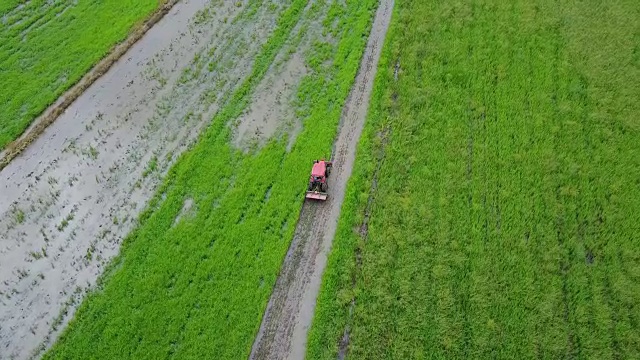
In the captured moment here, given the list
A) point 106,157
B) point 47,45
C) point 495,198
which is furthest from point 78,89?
point 495,198

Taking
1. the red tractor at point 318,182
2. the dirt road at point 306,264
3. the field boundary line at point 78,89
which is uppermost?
the field boundary line at point 78,89

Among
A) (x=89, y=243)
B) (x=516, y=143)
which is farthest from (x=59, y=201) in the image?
(x=516, y=143)

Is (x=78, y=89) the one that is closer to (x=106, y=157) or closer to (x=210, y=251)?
(x=106, y=157)

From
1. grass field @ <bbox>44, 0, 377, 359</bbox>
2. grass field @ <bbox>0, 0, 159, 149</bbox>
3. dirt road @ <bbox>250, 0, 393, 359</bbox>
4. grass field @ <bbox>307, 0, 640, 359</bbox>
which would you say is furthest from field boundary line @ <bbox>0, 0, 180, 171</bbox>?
grass field @ <bbox>307, 0, 640, 359</bbox>

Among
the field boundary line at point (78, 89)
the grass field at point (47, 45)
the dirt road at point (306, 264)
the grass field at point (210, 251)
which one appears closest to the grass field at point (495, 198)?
the dirt road at point (306, 264)

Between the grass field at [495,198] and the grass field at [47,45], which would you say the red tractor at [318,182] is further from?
the grass field at [47,45]

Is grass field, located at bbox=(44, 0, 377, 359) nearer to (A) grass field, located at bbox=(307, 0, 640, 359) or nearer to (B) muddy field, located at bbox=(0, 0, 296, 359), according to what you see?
(B) muddy field, located at bbox=(0, 0, 296, 359)
